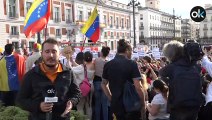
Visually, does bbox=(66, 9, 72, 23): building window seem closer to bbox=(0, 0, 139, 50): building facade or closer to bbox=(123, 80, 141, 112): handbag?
bbox=(0, 0, 139, 50): building facade

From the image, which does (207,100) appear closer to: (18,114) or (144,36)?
(18,114)

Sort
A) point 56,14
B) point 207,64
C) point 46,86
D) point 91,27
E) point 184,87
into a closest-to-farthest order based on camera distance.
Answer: point 46,86 → point 184,87 → point 207,64 → point 91,27 → point 56,14

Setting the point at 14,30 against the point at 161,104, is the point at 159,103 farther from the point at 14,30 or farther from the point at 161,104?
the point at 14,30

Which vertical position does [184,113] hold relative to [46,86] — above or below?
below

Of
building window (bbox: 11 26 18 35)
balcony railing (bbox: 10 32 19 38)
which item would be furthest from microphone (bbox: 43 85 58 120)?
building window (bbox: 11 26 18 35)

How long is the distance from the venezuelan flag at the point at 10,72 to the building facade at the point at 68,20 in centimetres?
2245

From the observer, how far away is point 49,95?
2883 millimetres

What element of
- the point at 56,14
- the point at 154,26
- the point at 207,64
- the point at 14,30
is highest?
the point at 154,26

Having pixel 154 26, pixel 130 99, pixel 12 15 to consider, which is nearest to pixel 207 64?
pixel 130 99

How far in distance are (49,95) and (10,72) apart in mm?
4095

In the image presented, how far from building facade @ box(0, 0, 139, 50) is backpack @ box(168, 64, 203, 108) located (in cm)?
2580

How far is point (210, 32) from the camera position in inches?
3814

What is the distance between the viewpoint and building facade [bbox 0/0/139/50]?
127ft

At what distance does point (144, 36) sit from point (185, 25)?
45618mm
